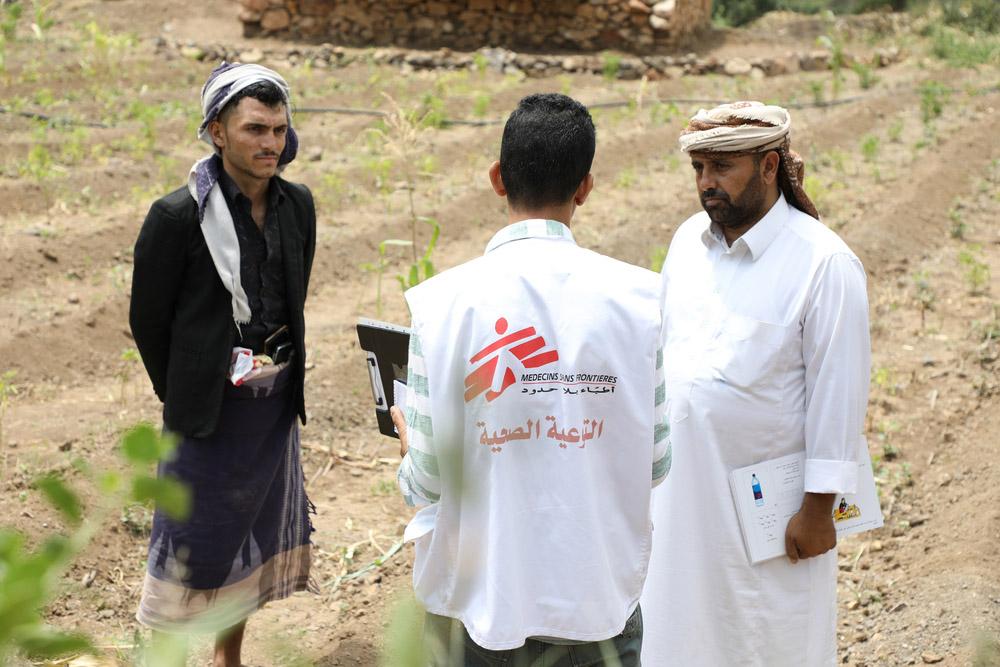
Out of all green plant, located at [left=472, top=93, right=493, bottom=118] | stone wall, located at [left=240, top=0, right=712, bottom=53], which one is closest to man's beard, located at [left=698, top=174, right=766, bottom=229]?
green plant, located at [left=472, top=93, right=493, bottom=118]

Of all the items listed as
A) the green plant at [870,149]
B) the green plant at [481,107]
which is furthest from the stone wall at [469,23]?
the green plant at [870,149]

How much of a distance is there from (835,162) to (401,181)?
3553 millimetres

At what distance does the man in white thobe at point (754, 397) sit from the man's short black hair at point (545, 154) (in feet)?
2.25

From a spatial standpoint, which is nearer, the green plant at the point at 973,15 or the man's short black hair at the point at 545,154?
the man's short black hair at the point at 545,154

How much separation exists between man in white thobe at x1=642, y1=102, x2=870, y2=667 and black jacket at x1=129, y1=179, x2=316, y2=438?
113cm

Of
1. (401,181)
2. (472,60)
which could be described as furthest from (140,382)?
(472,60)

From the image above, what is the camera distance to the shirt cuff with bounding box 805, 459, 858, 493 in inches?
90.4

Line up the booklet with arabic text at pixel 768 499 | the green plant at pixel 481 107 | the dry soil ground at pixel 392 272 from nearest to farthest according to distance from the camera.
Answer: the booklet with arabic text at pixel 768 499
the dry soil ground at pixel 392 272
the green plant at pixel 481 107

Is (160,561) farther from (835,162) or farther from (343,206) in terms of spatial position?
(835,162)

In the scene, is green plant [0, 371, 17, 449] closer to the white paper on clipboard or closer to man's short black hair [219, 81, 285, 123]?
man's short black hair [219, 81, 285, 123]

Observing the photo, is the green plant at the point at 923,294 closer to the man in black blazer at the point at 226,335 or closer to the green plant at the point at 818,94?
the man in black blazer at the point at 226,335

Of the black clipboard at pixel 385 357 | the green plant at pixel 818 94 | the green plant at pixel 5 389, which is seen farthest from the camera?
the green plant at pixel 818 94

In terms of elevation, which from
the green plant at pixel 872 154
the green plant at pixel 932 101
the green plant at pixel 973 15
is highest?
the green plant at pixel 973 15

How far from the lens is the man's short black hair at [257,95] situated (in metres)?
2.79
